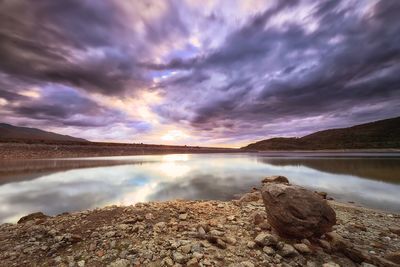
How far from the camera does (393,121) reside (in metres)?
200

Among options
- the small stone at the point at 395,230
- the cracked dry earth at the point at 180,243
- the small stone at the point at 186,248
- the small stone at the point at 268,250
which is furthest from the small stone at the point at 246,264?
the small stone at the point at 395,230

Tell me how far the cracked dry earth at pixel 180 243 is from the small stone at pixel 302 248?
0.09 ft

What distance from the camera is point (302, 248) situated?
6.14m

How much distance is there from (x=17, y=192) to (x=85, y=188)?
4689 mm

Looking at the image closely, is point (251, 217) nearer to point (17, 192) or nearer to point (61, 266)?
point (61, 266)

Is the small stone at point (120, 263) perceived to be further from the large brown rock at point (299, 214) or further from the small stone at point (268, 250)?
the large brown rock at point (299, 214)

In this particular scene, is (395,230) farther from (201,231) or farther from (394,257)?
(201,231)

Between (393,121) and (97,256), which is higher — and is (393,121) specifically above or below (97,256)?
above

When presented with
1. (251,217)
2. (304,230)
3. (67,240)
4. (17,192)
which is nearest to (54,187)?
(17,192)

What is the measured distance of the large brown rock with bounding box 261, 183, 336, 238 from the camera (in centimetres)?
662

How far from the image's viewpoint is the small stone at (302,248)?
20.0ft

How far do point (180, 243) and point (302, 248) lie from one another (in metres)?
3.56

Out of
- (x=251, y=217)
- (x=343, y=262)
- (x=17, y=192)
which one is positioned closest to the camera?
(x=343, y=262)

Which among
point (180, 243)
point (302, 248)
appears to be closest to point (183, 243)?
point (180, 243)
